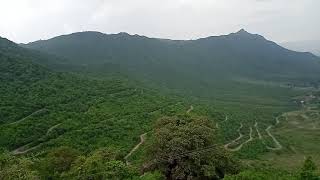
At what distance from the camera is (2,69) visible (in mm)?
90875

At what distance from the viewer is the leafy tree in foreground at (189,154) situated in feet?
145

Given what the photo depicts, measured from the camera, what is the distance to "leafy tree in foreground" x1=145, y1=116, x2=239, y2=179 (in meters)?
44.1

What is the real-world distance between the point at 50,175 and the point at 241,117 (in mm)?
69896

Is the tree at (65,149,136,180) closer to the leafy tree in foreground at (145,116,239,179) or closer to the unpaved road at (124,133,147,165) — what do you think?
the leafy tree in foreground at (145,116,239,179)

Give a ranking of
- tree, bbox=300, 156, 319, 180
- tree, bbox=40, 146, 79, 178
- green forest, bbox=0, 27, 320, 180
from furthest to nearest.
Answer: tree, bbox=40, 146, 79, 178, green forest, bbox=0, 27, 320, 180, tree, bbox=300, 156, 319, 180

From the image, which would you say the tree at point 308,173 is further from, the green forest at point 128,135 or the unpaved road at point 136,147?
the unpaved road at point 136,147

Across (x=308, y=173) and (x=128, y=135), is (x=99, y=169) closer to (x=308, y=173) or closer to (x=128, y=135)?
(x=308, y=173)

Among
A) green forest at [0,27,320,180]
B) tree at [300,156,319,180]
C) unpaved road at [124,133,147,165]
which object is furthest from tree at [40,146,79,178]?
tree at [300,156,319,180]

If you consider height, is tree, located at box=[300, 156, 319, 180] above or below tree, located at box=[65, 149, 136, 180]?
above

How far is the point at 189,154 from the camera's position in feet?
146

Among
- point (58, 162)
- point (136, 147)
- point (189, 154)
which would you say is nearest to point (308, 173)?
point (189, 154)

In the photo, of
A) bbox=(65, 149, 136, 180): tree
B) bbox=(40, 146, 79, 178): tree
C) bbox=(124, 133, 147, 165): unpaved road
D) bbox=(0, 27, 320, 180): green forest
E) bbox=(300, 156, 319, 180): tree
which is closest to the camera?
bbox=(300, 156, 319, 180): tree

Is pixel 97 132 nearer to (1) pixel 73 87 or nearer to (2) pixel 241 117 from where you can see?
(1) pixel 73 87

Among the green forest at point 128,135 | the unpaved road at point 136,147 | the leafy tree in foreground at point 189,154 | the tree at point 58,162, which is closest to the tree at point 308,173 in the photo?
the green forest at point 128,135
